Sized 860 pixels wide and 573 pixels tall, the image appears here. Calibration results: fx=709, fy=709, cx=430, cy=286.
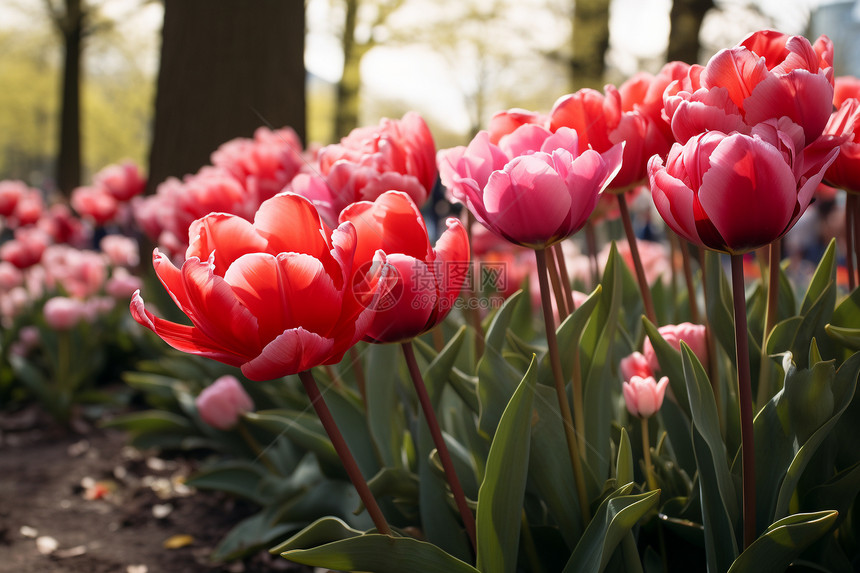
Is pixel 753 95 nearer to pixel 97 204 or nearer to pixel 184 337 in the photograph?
pixel 184 337

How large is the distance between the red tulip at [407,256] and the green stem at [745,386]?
404mm

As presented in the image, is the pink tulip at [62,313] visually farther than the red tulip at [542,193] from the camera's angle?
Yes

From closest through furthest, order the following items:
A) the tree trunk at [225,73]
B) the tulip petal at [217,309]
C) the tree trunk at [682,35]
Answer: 1. the tulip petal at [217,309]
2. the tree trunk at [225,73]
3. the tree trunk at [682,35]

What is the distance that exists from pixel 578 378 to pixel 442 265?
49 cm

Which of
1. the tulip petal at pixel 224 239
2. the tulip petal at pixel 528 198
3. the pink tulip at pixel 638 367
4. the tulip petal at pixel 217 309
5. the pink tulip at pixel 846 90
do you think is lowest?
the pink tulip at pixel 638 367

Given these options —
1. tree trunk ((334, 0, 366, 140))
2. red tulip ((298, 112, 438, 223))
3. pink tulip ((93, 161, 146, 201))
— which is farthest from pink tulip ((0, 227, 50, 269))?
tree trunk ((334, 0, 366, 140))

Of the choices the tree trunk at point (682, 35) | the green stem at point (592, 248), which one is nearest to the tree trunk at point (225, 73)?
the green stem at point (592, 248)

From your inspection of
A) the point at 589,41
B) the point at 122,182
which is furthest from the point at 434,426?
the point at 589,41

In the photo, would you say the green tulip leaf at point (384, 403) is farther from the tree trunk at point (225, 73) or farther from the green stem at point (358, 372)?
the tree trunk at point (225, 73)

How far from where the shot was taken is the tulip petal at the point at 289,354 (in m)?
0.93

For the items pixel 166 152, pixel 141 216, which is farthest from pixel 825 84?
pixel 166 152

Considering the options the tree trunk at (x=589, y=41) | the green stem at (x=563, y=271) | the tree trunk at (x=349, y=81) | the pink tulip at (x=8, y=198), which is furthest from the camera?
the tree trunk at (x=349, y=81)

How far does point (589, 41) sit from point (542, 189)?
12001 millimetres

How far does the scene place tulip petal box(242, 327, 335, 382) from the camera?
3.05ft
